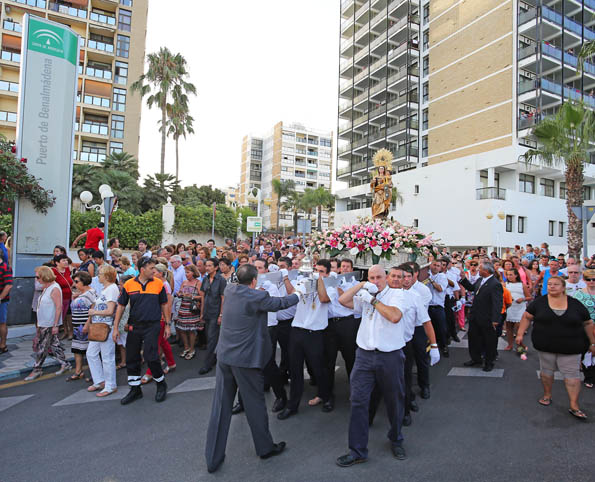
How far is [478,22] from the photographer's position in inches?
1241

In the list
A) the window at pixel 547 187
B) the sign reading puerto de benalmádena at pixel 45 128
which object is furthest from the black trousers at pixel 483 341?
the window at pixel 547 187

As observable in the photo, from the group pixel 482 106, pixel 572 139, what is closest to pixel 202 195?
pixel 482 106

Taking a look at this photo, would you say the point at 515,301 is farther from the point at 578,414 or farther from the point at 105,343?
the point at 105,343

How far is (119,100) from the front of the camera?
34562 mm

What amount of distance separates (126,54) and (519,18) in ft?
106

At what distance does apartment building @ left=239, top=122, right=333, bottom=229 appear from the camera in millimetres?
80000

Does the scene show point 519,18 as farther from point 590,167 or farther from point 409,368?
point 409,368

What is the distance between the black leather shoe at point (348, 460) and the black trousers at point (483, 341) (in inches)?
155

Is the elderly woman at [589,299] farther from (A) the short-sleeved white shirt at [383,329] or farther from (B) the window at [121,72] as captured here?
(B) the window at [121,72]

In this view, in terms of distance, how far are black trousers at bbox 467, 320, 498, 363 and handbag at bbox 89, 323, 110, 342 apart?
19.5 feet

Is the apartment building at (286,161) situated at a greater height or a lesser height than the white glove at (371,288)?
greater

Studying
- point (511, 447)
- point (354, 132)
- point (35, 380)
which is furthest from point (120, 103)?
point (511, 447)

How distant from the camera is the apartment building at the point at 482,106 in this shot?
28.3 m

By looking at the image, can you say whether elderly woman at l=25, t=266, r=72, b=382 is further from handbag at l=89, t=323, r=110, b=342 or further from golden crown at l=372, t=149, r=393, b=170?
golden crown at l=372, t=149, r=393, b=170
